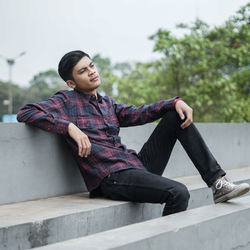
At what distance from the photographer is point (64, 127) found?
351 centimetres

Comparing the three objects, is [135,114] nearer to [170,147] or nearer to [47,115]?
[170,147]

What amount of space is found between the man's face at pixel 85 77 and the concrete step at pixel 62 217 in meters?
0.86

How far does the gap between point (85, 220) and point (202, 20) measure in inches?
452

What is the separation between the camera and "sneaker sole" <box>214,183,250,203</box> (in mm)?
3318

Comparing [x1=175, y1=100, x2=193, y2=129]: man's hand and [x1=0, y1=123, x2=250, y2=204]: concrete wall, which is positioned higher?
[x1=175, y1=100, x2=193, y2=129]: man's hand

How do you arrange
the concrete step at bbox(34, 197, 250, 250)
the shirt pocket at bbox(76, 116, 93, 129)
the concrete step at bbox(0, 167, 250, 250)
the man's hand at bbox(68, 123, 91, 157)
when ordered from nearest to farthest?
the concrete step at bbox(34, 197, 250, 250) → the concrete step at bbox(0, 167, 250, 250) → the man's hand at bbox(68, 123, 91, 157) → the shirt pocket at bbox(76, 116, 93, 129)

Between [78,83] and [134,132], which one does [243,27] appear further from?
[78,83]

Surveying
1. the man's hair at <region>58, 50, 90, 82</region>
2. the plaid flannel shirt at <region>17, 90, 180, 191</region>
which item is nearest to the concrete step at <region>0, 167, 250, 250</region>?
the plaid flannel shirt at <region>17, 90, 180, 191</region>

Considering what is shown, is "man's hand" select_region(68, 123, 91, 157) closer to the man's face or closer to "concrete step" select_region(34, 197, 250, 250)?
the man's face

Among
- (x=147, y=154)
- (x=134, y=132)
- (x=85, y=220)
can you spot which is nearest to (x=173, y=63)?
(x=134, y=132)

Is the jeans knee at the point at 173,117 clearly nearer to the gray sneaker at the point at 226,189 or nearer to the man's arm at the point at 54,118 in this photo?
the gray sneaker at the point at 226,189

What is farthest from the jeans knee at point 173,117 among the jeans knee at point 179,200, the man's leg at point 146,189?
the jeans knee at point 179,200

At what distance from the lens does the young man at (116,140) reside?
3.40m

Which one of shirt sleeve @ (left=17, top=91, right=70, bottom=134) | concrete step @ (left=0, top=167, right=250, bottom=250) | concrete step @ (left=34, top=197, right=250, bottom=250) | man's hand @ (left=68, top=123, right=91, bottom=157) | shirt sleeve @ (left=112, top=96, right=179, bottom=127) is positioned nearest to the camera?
concrete step @ (left=34, top=197, right=250, bottom=250)
